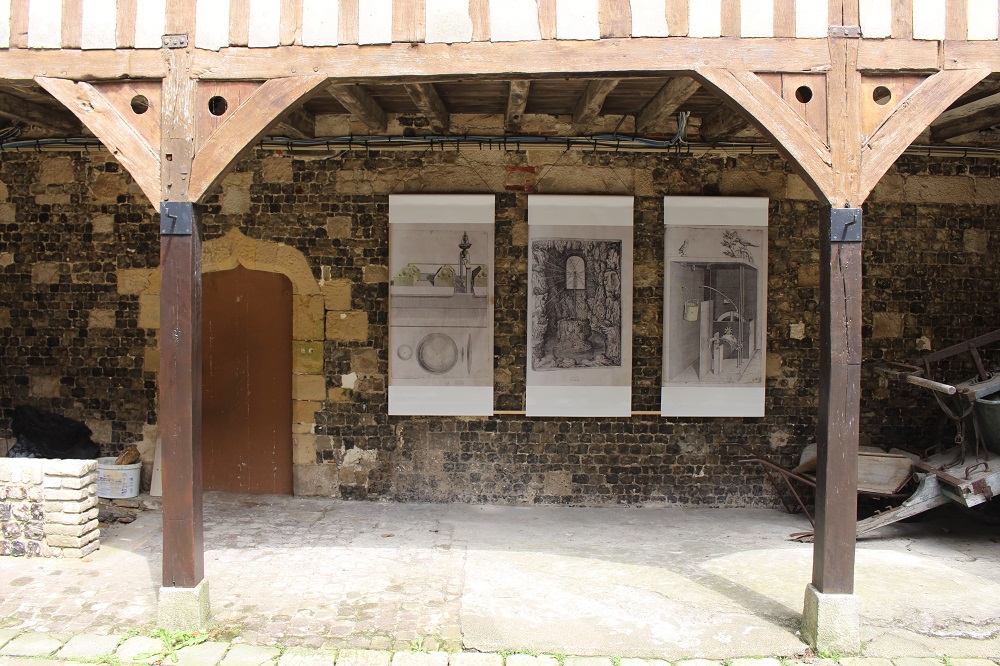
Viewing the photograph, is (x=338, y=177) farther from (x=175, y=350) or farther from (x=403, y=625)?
(x=403, y=625)

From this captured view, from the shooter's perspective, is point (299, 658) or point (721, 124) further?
point (721, 124)

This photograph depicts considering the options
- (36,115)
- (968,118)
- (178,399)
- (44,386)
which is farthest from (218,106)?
(968,118)

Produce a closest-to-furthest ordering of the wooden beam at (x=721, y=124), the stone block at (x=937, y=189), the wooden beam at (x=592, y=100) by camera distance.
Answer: the wooden beam at (x=592, y=100), the wooden beam at (x=721, y=124), the stone block at (x=937, y=189)

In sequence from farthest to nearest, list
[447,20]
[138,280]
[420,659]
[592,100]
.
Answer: [138,280]
[592,100]
[447,20]
[420,659]

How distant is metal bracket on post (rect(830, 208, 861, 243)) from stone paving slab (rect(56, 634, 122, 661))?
4.53 meters

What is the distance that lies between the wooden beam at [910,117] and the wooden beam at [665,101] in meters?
1.21

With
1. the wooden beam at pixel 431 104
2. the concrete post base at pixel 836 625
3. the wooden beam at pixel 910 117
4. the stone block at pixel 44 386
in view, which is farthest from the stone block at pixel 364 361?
the wooden beam at pixel 910 117

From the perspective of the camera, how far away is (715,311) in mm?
6285

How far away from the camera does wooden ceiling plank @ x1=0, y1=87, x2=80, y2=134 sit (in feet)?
17.0

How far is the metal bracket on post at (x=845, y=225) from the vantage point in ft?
12.0

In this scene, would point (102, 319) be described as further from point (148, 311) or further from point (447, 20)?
point (447, 20)

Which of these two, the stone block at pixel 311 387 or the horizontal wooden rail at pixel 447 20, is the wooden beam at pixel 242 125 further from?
the stone block at pixel 311 387

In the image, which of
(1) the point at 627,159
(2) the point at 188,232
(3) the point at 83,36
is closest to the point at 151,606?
(2) the point at 188,232

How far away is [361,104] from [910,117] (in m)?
3.74
